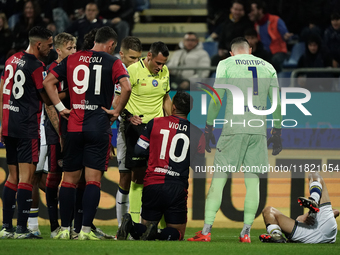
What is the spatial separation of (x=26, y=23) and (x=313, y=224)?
26.9 ft

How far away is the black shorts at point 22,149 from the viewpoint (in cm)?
581

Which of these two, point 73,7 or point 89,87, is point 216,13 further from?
point 89,87

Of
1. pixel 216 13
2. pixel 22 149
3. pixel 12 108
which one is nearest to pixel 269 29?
pixel 216 13

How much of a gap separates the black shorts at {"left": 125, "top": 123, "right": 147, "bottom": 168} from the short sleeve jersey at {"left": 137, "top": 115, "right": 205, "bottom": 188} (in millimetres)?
536

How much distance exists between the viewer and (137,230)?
224 inches

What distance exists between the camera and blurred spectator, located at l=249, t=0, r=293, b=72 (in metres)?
11.4

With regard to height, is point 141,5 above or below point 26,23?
above

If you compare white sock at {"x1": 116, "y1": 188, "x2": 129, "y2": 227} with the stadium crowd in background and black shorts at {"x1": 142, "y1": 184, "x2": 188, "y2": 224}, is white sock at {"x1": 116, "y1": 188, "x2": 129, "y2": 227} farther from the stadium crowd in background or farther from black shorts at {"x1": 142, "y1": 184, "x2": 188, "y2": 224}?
black shorts at {"x1": 142, "y1": 184, "x2": 188, "y2": 224}

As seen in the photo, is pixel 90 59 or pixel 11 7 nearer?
pixel 90 59

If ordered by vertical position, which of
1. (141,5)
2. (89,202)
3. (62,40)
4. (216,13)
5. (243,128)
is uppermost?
(141,5)

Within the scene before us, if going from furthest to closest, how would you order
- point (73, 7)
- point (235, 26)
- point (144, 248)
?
point (73, 7) → point (235, 26) → point (144, 248)

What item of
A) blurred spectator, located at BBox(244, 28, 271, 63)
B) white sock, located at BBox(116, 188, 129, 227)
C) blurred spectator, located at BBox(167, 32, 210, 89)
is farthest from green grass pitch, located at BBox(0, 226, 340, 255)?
blurred spectator, located at BBox(167, 32, 210, 89)

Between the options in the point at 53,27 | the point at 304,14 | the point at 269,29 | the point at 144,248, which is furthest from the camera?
the point at 304,14

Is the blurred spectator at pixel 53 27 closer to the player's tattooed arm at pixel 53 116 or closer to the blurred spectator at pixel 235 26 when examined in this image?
the blurred spectator at pixel 235 26
